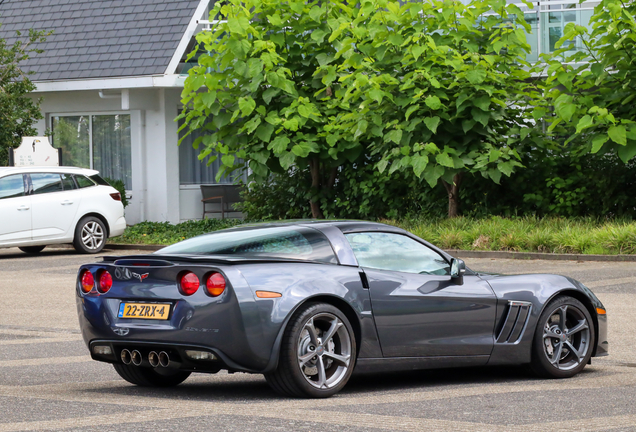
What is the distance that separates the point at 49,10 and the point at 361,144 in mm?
10899

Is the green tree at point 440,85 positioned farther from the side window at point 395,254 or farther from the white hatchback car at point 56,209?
the side window at point 395,254

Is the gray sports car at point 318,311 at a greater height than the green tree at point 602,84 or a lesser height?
lesser

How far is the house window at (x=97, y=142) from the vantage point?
25.7 metres

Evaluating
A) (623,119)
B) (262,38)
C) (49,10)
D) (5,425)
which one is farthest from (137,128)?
(5,425)

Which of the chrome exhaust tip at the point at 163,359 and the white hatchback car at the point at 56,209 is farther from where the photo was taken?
the white hatchback car at the point at 56,209

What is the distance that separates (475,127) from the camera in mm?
17953

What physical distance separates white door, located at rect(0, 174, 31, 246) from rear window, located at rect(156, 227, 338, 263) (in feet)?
37.6

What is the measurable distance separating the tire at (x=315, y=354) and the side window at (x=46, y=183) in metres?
12.9

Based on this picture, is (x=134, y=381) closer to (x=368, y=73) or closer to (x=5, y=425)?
(x=5, y=425)

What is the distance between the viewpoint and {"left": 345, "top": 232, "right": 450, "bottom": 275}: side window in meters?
6.86

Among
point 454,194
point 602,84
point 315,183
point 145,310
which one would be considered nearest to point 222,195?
point 315,183

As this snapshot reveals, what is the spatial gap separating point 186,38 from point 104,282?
17.8m

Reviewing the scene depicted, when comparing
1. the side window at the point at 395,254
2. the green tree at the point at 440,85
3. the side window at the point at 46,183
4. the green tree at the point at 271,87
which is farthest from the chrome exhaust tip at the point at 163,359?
the green tree at the point at 271,87

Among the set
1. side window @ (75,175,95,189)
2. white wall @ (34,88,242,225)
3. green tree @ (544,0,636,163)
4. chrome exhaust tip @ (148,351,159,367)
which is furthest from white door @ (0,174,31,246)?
chrome exhaust tip @ (148,351,159,367)
